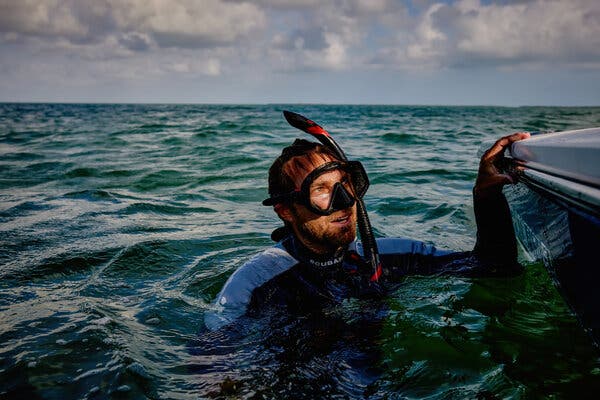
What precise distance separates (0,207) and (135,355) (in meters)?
→ 4.73

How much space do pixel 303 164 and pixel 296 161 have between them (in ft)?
0.15

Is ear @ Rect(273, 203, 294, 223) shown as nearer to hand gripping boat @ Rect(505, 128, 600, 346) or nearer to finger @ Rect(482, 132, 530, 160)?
finger @ Rect(482, 132, 530, 160)

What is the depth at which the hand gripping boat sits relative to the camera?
177 cm

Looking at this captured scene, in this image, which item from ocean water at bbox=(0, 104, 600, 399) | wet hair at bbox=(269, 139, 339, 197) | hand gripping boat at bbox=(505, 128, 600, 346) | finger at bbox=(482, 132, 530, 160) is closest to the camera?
hand gripping boat at bbox=(505, 128, 600, 346)

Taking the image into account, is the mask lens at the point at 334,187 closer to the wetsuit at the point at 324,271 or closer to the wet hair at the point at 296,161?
the wet hair at the point at 296,161

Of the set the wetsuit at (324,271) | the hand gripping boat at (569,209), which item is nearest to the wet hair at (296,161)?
the wetsuit at (324,271)

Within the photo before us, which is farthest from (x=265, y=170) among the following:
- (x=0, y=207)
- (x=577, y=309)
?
(x=577, y=309)

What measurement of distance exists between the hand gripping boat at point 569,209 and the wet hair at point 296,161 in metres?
1.05

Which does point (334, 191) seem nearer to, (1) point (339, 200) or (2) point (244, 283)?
(1) point (339, 200)

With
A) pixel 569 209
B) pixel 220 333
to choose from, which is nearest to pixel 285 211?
pixel 220 333

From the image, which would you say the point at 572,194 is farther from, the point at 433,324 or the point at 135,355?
the point at 135,355

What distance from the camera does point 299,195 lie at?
2.40 metres

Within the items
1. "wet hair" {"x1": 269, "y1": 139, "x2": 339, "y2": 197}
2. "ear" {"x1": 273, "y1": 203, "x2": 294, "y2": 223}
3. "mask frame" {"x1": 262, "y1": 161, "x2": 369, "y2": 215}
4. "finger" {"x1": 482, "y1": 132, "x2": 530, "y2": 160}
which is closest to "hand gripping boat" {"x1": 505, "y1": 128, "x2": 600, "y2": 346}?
"finger" {"x1": 482, "y1": 132, "x2": 530, "y2": 160}

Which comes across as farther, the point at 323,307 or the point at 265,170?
the point at 265,170
